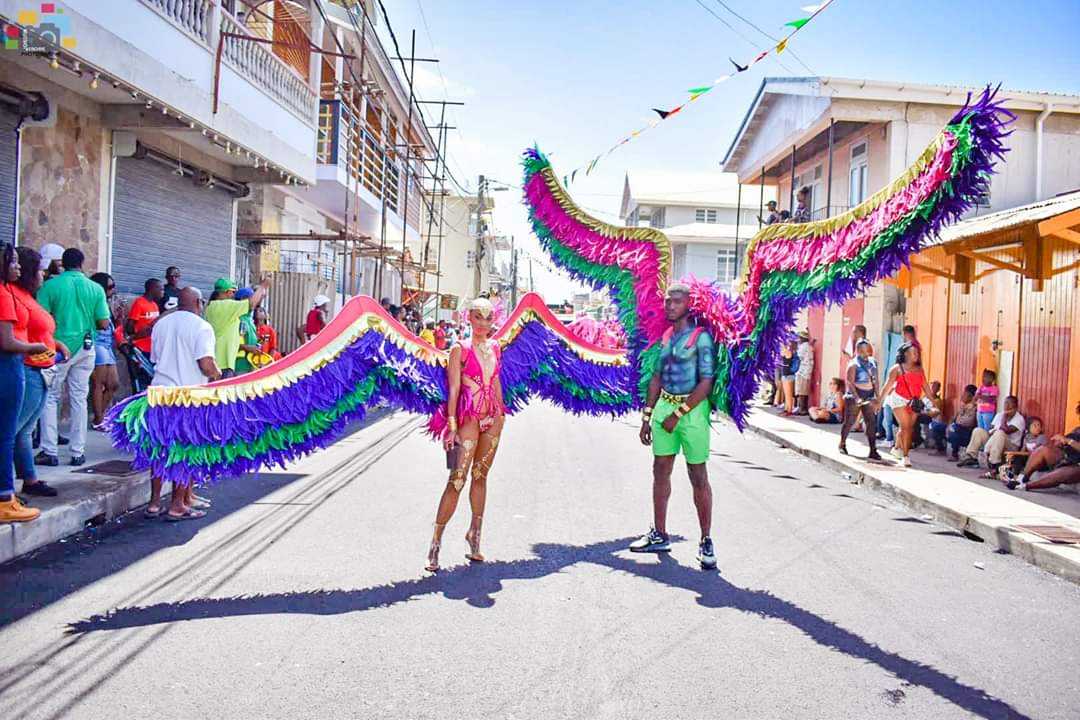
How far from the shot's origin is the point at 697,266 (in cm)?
3516

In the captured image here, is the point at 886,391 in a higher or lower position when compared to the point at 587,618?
higher

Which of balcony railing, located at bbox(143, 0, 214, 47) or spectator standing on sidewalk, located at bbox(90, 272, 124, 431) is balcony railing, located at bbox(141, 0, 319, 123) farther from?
spectator standing on sidewalk, located at bbox(90, 272, 124, 431)

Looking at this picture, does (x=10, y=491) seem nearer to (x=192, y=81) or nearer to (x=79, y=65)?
(x=79, y=65)

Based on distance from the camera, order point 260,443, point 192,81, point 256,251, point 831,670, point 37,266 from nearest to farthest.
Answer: point 831,670 < point 260,443 < point 37,266 < point 192,81 < point 256,251

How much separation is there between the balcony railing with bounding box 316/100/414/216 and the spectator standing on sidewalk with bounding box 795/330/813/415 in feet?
31.9

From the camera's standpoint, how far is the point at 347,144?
17.9 meters

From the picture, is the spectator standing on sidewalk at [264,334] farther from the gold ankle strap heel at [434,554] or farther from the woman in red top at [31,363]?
the gold ankle strap heel at [434,554]

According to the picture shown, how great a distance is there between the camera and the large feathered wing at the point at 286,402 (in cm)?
478

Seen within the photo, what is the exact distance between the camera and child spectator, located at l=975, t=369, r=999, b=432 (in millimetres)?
11061

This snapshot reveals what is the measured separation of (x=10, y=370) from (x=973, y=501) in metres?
8.30

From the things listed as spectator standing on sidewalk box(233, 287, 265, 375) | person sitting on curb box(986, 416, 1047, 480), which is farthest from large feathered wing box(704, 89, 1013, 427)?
person sitting on curb box(986, 416, 1047, 480)

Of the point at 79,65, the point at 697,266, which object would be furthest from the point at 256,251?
the point at 697,266

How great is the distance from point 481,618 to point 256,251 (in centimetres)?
1359

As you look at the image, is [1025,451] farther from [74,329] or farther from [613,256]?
[74,329]
